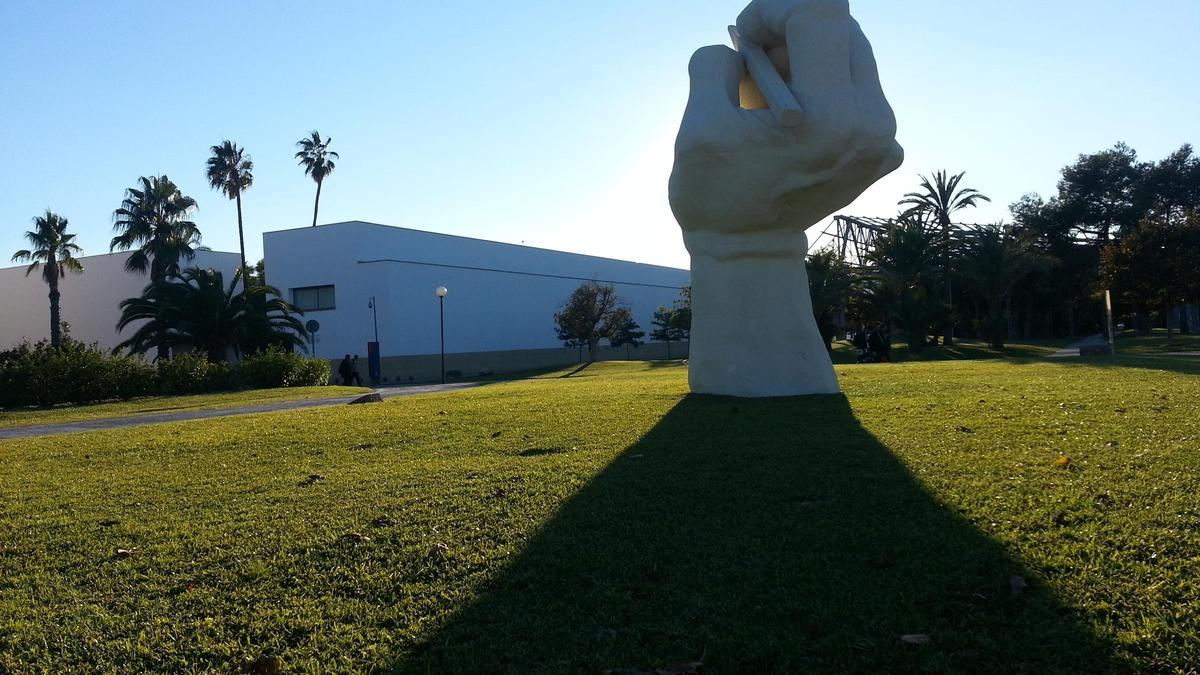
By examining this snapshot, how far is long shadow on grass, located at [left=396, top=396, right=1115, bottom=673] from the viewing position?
3.04m

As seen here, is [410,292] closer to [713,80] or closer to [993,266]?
[993,266]

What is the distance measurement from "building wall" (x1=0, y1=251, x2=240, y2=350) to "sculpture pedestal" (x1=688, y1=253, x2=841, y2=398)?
4133cm

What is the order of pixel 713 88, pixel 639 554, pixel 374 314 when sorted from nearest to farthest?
pixel 639 554, pixel 713 88, pixel 374 314

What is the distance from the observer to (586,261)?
54719 mm

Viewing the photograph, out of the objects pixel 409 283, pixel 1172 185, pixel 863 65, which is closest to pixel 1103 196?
pixel 1172 185

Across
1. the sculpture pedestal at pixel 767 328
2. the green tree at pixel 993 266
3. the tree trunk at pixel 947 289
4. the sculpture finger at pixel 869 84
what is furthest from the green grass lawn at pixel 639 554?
the green tree at pixel 993 266

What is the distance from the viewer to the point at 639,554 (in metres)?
4.20

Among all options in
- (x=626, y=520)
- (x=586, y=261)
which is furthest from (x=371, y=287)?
(x=626, y=520)

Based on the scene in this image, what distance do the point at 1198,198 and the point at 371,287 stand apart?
49.5 m

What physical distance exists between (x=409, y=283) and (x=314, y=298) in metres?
5.03

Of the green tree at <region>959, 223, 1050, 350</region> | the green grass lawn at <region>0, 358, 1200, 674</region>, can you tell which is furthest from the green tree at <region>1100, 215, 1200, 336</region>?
the green grass lawn at <region>0, 358, 1200, 674</region>

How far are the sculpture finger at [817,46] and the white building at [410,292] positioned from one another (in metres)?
31.8

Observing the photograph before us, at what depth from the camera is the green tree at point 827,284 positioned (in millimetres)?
35906

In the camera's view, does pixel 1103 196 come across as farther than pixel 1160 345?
Yes
